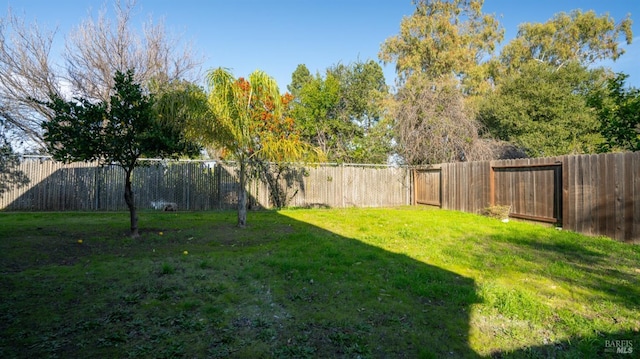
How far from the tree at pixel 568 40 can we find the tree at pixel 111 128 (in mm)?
25400

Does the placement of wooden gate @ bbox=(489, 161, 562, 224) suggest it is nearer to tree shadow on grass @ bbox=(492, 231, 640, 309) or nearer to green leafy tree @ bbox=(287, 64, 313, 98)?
tree shadow on grass @ bbox=(492, 231, 640, 309)

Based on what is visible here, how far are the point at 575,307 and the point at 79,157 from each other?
692 centimetres

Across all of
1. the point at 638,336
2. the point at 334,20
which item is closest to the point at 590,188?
the point at 638,336

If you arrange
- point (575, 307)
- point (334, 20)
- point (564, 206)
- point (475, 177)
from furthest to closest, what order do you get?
1. point (334, 20)
2. point (475, 177)
3. point (564, 206)
4. point (575, 307)

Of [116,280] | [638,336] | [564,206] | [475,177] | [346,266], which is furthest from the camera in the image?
[475,177]

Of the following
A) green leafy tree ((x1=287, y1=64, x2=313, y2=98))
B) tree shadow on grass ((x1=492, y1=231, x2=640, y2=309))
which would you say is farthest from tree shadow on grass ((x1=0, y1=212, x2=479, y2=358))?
green leafy tree ((x1=287, y1=64, x2=313, y2=98))

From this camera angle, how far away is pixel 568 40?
23406mm

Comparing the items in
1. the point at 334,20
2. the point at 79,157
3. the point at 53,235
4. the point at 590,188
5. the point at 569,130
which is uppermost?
the point at 334,20

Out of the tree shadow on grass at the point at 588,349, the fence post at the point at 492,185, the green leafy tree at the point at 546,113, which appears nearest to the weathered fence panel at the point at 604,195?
the fence post at the point at 492,185

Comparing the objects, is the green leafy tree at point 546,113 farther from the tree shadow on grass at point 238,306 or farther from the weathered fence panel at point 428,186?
the tree shadow on grass at point 238,306

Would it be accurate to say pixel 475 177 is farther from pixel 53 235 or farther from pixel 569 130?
pixel 53 235

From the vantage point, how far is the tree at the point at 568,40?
2220cm

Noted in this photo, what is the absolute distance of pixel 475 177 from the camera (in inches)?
408

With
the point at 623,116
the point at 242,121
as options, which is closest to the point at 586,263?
the point at 623,116
